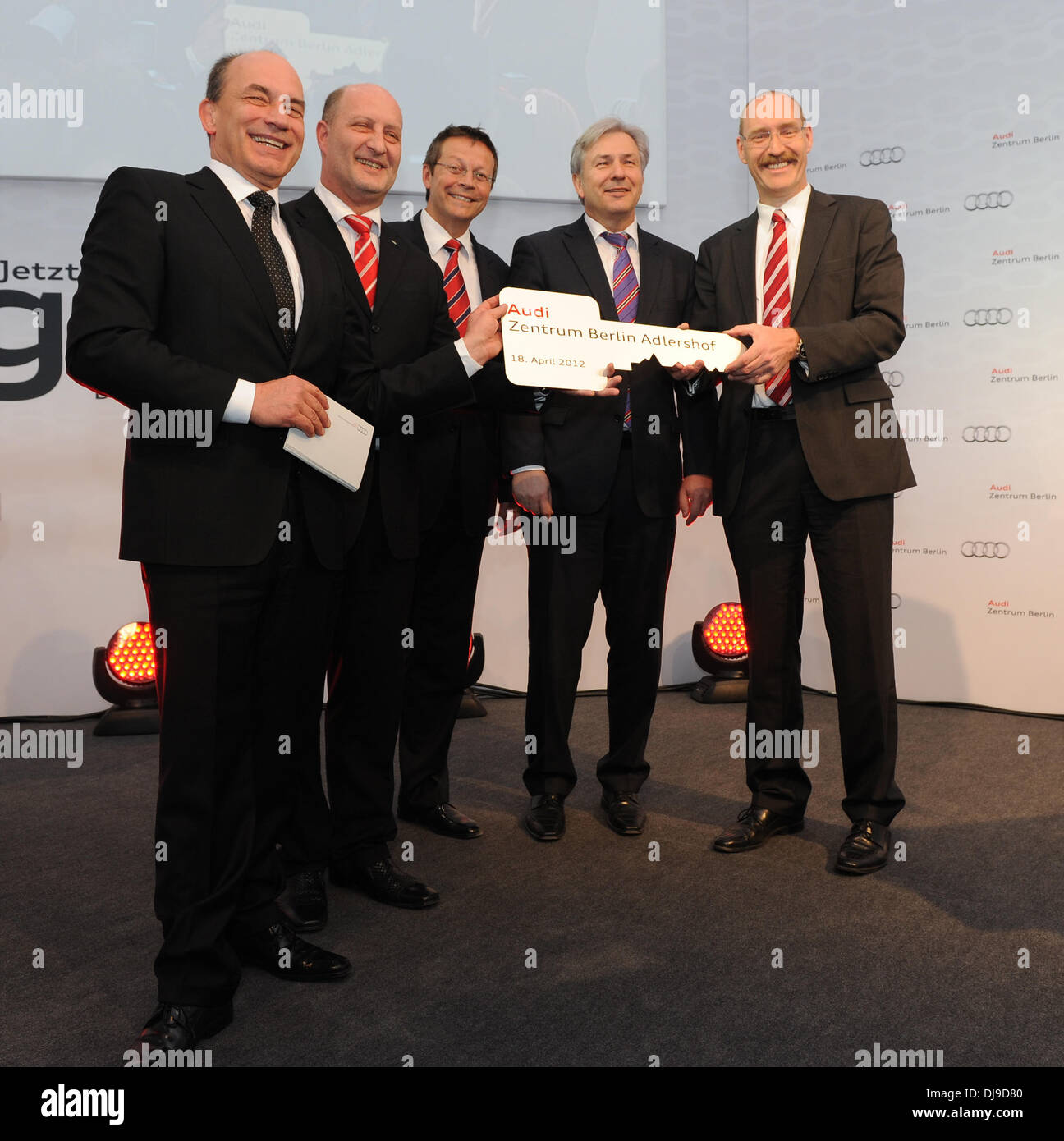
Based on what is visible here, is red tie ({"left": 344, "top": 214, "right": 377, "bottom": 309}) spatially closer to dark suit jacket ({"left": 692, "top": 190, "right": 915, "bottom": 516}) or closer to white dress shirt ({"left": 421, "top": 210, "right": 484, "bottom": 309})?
white dress shirt ({"left": 421, "top": 210, "right": 484, "bottom": 309})

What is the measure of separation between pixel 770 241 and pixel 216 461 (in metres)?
1.73

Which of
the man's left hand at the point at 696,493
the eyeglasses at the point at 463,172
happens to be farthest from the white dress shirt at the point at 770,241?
the eyeglasses at the point at 463,172

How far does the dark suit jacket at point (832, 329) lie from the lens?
2.66 m

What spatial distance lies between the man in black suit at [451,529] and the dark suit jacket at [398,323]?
39cm

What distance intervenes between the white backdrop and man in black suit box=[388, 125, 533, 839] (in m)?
1.71

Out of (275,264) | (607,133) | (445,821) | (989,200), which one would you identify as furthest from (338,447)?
(989,200)

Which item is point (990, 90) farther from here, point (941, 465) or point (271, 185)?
point (271, 185)

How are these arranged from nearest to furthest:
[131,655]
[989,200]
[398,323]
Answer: [398,323] < [131,655] < [989,200]

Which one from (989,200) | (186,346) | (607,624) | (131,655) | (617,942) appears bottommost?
(617,942)

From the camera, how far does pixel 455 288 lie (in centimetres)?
296

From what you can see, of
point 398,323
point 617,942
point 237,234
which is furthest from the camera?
point 398,323

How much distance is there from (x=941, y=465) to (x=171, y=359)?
3.68 metres

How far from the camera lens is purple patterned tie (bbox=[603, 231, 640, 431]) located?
117 inches

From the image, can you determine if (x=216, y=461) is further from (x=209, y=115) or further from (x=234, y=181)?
(x=209, y=115)
